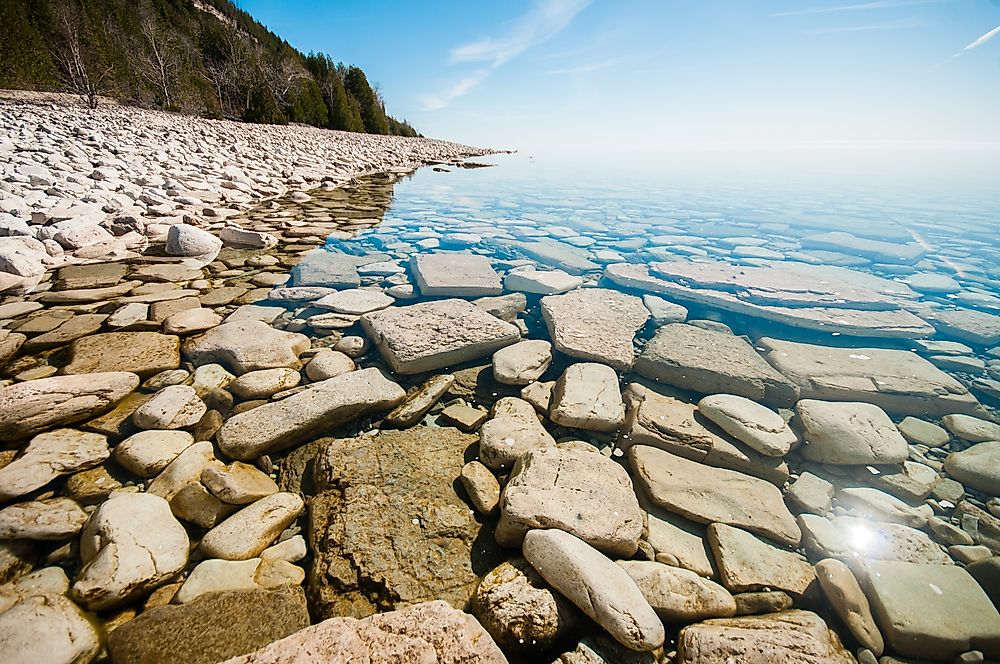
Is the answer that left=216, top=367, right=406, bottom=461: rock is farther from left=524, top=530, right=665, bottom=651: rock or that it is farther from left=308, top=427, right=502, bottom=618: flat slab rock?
left=524, top=530, right=665, bottom=651: rock

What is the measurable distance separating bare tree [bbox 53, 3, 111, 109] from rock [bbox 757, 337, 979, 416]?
2513 cm

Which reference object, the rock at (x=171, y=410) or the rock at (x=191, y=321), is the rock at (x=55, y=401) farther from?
the rock at (x=191, y=321)

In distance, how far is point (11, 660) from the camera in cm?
98

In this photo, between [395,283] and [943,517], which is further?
[395,283]

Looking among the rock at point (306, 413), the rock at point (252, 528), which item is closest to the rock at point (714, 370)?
the rock at point (306, 413)

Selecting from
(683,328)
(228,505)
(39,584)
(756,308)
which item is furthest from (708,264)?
(39,584)

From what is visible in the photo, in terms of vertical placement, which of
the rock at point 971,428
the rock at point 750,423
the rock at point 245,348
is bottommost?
the rock at point 971,428

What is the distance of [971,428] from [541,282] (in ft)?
10.3

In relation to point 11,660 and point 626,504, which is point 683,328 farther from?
point 11,660

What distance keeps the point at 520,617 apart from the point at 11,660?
51.5 inches

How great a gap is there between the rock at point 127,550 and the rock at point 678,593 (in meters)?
1.57

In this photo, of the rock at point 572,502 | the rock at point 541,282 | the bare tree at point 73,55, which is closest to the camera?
the rock at point 572,502

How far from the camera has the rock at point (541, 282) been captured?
3967 mm

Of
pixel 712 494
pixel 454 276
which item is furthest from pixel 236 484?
pixel 454 276
